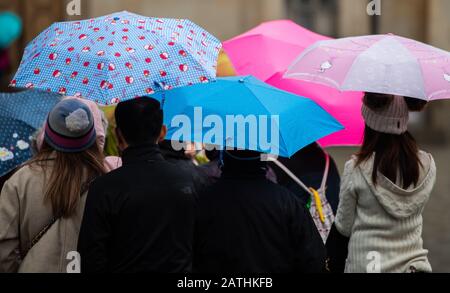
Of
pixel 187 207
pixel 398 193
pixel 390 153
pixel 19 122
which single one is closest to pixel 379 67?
pixel 390 153

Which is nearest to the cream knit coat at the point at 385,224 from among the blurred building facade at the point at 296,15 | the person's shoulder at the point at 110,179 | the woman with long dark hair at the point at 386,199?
the woman with long dark hair at the point at 386,199

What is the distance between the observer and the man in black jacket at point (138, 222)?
13.5 feet

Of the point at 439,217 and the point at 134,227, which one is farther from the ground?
the point at 134,227

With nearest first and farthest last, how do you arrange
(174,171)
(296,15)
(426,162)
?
1. (174,171)
2. (426,162)
3. (296,15)

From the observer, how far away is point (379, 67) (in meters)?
4.60

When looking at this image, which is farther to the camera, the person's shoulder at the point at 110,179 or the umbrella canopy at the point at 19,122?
the umbrella canopy at the point at 19,122

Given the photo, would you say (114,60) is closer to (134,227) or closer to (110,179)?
(110,179)

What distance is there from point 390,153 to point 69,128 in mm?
1418

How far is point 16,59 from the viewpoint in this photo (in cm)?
1661

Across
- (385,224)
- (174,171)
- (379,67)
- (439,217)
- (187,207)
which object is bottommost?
(439,217)

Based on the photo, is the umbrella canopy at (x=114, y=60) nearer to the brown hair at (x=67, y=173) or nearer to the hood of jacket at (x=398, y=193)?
the brown hair at (x=67, y=173)

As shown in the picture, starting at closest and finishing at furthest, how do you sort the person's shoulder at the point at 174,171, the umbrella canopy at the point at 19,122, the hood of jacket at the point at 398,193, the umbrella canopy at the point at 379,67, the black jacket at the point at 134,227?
1. the black jacket at the point at 134,227
2. the person's shoulder at the point at 174,171
3. the hood of jacket at the point at 398,193
4. the umbrella canopy at the point at 379,67
5. the umbrella canopy at the point at 19,122

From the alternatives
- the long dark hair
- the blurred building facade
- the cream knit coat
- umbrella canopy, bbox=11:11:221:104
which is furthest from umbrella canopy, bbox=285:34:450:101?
the blurred building facade

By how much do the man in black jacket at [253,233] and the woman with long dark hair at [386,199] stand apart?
0.22 metres
